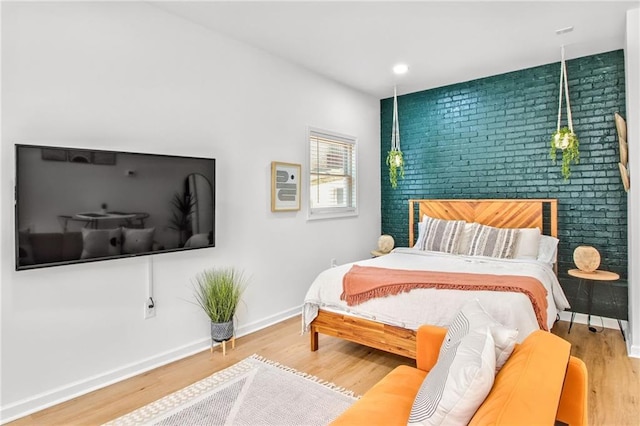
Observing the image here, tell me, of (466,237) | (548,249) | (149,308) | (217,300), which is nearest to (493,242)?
(466,237)

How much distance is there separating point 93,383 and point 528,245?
3983 mm

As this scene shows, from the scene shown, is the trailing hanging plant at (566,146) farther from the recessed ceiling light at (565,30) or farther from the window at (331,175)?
the window at (331,175)

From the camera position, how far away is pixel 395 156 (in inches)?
193

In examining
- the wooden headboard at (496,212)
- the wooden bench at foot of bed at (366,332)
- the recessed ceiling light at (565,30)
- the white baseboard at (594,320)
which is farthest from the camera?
the wooden headboard at (496,212)

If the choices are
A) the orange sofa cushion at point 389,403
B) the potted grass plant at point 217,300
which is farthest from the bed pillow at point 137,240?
Answer: the orange sofa cushion at point 389,403

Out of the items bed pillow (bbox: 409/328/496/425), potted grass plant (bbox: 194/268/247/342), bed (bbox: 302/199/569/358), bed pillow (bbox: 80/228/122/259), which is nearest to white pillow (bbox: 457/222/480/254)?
bed (bbox: 302/199/569/358)

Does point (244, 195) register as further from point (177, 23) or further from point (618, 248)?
point (618, 248)

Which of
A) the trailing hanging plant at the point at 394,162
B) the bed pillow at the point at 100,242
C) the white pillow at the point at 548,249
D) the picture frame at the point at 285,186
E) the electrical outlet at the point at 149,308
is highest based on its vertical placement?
the trailing hanging plant at the point at 394,162

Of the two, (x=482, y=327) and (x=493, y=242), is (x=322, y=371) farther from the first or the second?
(x=493, y=242)

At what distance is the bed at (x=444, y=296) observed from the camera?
2508 mm

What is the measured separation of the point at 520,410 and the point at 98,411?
242cm

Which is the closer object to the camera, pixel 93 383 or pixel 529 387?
pixel 529 387

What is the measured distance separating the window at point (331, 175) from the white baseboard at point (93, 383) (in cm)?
178

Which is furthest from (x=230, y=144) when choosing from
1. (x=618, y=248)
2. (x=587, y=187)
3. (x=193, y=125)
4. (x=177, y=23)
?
(x=618, y=248)
